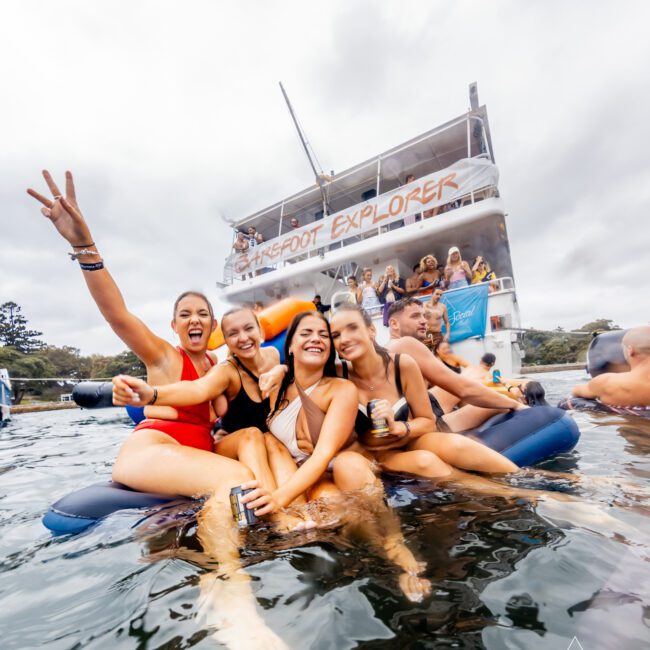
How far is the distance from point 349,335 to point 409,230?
293 inches

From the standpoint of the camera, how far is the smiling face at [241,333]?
2.38m

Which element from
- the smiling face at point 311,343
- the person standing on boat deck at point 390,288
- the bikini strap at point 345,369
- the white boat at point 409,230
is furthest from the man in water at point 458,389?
the person standing on boat deck at point 390,288

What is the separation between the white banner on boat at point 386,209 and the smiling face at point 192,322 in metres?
7.72

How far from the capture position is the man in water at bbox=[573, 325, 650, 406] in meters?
3.75

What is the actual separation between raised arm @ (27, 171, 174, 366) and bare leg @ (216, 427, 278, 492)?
2.89 feet

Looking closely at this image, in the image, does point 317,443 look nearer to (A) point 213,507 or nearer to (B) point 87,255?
(A) point 213,507

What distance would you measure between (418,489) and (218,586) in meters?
1.22

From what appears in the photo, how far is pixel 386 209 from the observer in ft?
30.9

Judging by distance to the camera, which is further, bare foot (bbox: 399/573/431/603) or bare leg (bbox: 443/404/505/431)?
bare leg (bbox: 443/404/505/431)

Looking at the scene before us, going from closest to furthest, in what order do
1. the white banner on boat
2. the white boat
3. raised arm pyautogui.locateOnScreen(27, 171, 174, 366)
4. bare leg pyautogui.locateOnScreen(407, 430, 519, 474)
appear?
raised arm pyautogui.locateOnScreen(27, 171, 174, 366) < bare leg pyautogui.locateOnScreen(407, 430, 519, 474) < the white boat < the white banner on boat

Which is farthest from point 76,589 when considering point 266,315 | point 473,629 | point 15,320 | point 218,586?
point 15,320

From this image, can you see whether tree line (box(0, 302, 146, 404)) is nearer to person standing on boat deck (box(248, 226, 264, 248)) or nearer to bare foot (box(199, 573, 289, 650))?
person standing on boat deck (box(248, 226, 264, 248))

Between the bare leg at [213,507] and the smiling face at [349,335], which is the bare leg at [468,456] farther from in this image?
the bare leg at [213,507]

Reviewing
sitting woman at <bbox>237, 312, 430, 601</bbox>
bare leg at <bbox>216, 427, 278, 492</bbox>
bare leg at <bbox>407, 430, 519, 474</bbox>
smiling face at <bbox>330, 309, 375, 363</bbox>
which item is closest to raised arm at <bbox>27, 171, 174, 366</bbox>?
bare leg at <bbox>216, 427, 278, 492</bbox>
